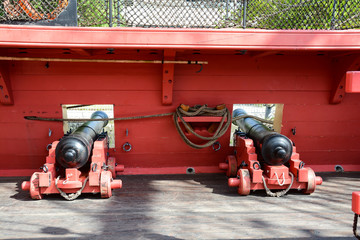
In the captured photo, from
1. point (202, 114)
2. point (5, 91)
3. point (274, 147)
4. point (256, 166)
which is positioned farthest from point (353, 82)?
point (5, 91)

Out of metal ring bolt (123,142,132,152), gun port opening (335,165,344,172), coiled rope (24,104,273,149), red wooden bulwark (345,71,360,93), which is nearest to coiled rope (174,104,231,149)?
coiled rope (24,104,273,149)

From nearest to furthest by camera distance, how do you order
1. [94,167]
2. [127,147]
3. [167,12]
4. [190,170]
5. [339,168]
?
[167,12], [94,167], [127,147], [190,170], [339,168]

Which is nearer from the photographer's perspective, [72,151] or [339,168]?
[72,151]

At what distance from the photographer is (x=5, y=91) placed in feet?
10.4

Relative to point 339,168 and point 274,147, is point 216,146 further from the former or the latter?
point 339,168

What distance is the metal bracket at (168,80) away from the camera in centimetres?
311

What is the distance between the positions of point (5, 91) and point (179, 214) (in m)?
2.45

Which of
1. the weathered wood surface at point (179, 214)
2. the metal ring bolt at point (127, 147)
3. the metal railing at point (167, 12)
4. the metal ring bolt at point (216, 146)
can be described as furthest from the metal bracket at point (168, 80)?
the weathered wood surface at point (179, 214)

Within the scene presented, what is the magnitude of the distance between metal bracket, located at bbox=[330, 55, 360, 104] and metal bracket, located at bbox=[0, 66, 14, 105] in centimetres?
402

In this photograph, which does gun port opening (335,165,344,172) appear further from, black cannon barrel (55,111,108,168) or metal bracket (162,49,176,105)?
black cannon barrel (55,111,108,168)

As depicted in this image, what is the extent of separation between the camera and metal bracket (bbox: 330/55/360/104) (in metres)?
3.17

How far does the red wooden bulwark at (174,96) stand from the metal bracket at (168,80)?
25 millimetres

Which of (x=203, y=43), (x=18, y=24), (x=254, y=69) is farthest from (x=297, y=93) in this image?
(x=18, y=24)

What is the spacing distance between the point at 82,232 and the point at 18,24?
76.9 inches
